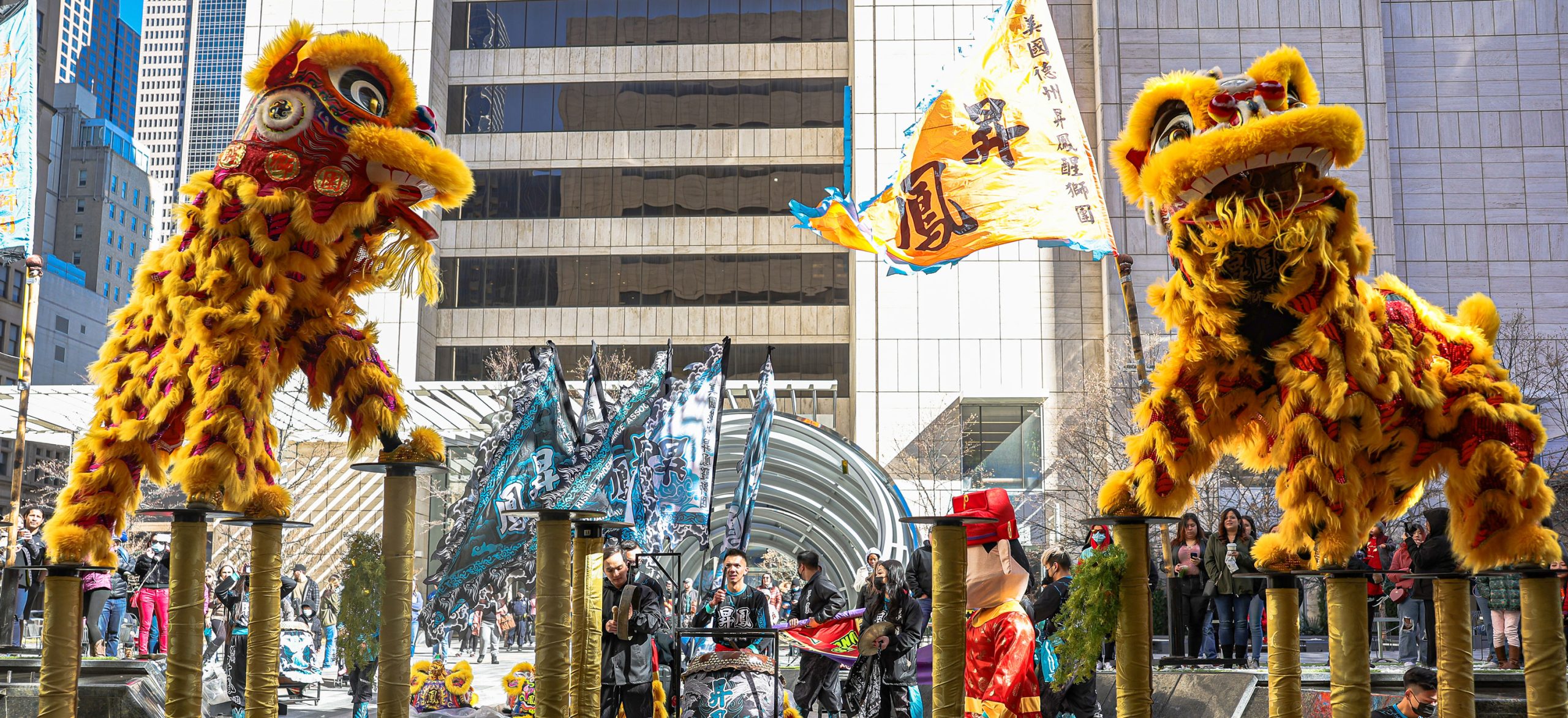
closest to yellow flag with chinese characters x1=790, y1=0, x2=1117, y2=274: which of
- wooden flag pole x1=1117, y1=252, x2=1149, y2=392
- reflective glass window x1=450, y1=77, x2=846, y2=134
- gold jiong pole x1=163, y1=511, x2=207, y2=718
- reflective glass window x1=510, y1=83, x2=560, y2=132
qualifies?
wooden flag pole x1=1117, y1=252, x2=1149, y2=392

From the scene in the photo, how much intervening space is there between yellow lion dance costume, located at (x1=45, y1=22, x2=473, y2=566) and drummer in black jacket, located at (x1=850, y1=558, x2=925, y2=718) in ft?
12.4

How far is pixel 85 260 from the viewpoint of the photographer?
90.5 m

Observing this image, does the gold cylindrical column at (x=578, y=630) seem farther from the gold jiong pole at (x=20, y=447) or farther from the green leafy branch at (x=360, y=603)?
the gold jiong pole at (x=20, y=447)

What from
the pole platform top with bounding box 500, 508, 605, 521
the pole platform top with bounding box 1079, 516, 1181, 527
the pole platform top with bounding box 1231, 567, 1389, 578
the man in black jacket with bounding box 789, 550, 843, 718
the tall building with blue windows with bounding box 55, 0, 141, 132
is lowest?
the man in black jacket with bounding box 789, 550, 843, 718

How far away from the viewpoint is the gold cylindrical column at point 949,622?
560cm

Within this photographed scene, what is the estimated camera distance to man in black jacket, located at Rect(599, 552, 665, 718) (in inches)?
386

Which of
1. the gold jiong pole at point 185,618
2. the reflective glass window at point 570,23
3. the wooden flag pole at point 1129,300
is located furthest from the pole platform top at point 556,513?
the reflective glass window at point 570,23

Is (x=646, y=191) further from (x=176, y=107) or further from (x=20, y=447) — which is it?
(x=176, y=107)

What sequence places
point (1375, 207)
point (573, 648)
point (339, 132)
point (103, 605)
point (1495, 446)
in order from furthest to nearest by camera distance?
point (1375, 207)
point (103, 605)
point (573, 648)
point (339, 132)
point (1495, 446)

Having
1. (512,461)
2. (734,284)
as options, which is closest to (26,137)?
(512,461)

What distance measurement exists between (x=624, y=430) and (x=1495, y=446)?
8120 mm

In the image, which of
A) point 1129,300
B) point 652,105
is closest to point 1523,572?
point 1129,300

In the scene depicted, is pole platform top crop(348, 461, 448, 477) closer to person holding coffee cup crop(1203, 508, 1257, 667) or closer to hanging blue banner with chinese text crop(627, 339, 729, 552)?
hanging blue banner with chinese text crop(627, 339, 729, 552)

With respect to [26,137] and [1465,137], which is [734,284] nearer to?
[1465,137]
